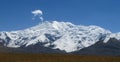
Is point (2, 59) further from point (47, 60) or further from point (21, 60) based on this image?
point (47, 60)

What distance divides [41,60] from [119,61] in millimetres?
4665

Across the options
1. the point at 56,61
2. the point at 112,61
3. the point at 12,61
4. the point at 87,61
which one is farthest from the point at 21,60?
the point at 112,61

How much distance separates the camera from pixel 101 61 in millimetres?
20594

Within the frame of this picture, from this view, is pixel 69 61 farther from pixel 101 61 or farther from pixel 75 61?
pixel 101 61

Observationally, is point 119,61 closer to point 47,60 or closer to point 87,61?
point 87,61

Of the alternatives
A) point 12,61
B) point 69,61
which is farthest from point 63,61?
point 12,61

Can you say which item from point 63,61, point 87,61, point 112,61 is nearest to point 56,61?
point 63,61

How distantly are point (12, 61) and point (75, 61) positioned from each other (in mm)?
3698

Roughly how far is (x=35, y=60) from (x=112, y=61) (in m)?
4.58

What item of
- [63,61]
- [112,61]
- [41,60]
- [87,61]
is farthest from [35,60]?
[112,61]

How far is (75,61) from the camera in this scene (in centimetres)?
2033

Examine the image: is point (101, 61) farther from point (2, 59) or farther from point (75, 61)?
point (2, 59)

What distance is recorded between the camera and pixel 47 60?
20781 millimetres

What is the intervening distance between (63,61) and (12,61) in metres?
3.00
